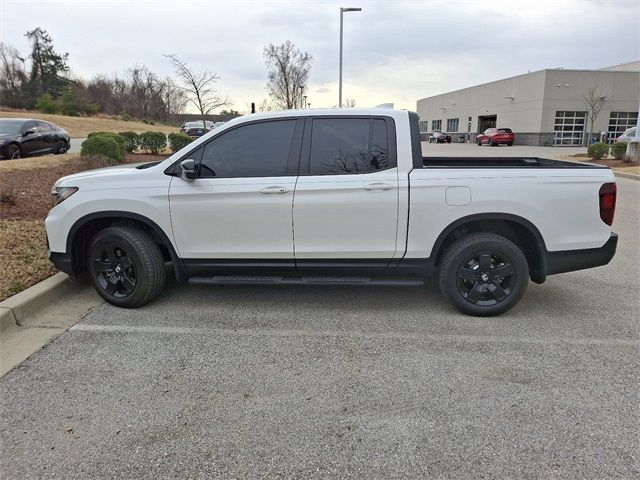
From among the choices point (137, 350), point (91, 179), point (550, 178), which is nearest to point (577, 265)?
point (550, 178)

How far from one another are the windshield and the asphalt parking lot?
1339 cm

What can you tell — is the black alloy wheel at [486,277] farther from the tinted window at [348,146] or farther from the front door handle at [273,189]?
the front door handle at [273,189]

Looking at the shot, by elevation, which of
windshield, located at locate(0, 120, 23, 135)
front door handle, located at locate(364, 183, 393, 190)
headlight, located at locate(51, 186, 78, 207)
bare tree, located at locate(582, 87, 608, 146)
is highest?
bare tree, located at locate(582, 87, 608, 146)

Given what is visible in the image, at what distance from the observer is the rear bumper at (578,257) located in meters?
4.18

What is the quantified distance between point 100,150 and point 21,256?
296 inches

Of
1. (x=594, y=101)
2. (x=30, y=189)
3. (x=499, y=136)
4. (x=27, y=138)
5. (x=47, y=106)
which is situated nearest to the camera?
(x=30, y=189)

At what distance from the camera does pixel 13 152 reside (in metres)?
14.6

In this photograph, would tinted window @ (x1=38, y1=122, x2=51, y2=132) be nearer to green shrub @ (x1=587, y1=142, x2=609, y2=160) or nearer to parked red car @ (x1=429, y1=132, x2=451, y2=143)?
green shrub @ (x1=587, y1=142, x2=609, y2=160)

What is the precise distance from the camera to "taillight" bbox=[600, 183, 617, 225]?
4.06 metres

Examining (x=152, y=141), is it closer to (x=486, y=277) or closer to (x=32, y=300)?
(x=32, y=300)

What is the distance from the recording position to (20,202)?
7816 mm

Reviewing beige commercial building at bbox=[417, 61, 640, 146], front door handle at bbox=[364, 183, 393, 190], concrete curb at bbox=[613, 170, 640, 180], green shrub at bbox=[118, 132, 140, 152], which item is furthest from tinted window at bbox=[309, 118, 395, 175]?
beige commercial building at bbox=[417, 61, 640, 146]

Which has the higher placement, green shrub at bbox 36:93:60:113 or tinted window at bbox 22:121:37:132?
green shrub at bbox 36:93:60:113

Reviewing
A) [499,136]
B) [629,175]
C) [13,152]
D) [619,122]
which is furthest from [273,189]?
[619,122]
